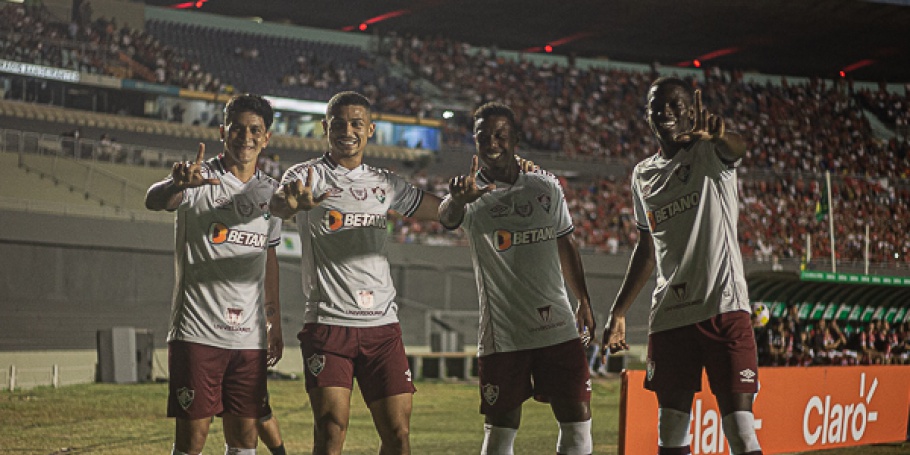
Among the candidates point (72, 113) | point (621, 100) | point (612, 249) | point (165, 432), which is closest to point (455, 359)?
point (612, 249)

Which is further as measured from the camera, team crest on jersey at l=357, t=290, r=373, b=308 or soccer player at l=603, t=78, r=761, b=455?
→ team crest on jersey at l=357, t=290, r=373, b=308

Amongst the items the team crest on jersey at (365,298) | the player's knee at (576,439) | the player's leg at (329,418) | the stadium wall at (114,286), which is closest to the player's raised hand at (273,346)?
the player's leg at (329,418)

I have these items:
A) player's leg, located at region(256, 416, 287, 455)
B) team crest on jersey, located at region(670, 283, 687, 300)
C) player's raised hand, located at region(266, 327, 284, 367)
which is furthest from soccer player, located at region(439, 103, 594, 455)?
player's leg, located at region(256, 416, 287, 455)

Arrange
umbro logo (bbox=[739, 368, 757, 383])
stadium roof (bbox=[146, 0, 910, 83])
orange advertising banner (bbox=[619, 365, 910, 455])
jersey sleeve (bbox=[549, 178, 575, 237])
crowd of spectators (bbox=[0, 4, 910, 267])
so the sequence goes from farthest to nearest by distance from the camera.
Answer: stadium roof (bbox=[146, 0, 910, 83]) → crowd of spectators (bbox=[0, 4, 910, 267]) → orange advertising banner (bbox=[619, 365, 910, 455]) → jersey sleeve (bbox=[549, 178, 575, 237]) → umbro logo (bbox=[739, 368, 757, 383])

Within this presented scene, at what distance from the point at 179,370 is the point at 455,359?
1778 centimetres

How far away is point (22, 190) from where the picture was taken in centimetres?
2592

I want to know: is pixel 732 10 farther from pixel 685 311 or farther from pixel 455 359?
pixel 685 311

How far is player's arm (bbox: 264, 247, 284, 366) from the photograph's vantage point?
592cm

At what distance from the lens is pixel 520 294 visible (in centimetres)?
579

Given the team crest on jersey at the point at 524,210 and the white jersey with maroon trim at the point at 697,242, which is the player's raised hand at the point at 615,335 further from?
the team crest on jersey at the point at 524,210

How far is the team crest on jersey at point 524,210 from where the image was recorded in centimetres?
589

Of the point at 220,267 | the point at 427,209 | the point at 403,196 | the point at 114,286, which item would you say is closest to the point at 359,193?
the point at 403,196

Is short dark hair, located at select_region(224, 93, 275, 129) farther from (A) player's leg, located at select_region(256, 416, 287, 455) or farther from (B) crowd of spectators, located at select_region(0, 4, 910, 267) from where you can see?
(B) crowd of spectators, located at select_region(0, 4, 910, 267)

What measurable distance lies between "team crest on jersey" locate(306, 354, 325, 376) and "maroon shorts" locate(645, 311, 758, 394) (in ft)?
5.91
